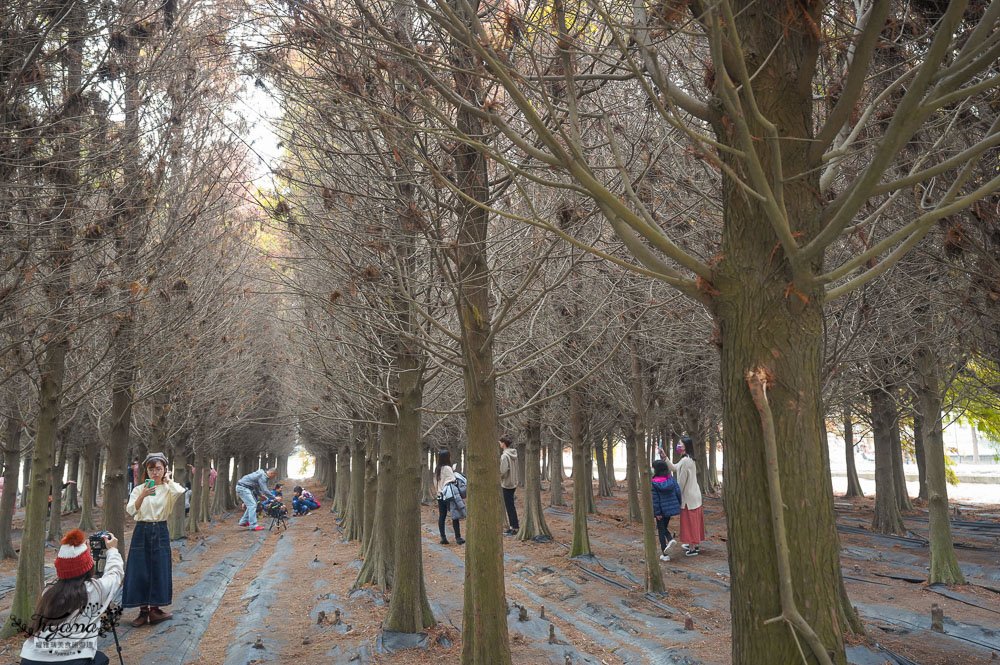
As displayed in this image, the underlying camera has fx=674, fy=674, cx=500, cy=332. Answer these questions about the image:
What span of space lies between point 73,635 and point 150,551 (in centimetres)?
359

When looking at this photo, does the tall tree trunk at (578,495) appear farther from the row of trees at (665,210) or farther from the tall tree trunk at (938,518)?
the tall tree trunk at (938,518)

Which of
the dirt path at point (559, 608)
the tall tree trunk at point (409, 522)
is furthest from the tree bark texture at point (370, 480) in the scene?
the tall tree trunk at point (409, 522)

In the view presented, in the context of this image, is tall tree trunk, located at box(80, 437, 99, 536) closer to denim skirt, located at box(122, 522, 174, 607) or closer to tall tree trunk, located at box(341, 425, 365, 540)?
tall tree trunk, located at box(341, 425, 365, 540)

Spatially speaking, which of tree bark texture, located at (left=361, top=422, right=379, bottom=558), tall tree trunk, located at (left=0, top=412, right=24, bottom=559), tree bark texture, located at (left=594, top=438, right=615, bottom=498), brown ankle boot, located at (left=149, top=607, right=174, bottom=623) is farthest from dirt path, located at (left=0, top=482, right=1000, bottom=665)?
tree bark texture, located at (left=594, top=438, right=615, bottom=498)

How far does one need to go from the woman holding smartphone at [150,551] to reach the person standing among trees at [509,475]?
25.0ft

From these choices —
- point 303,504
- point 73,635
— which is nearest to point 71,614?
point 73,635

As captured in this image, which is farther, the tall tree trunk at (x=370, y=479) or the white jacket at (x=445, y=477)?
the white jacket at (x=445, y=477)

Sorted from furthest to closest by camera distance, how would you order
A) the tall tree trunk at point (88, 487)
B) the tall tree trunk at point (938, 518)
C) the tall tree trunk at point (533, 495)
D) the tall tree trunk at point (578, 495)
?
the tall tree trunk at point (88, 487)
the tall tree trunk at point (533, 495)
the tall tree trunk at point (578, 495)
the tall tree trunk at point (938, 518)

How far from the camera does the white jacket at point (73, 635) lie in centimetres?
448

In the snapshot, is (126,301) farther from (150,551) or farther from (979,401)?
(979,401)

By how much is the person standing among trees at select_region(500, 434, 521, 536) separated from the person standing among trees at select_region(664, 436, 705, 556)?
398 centimetres

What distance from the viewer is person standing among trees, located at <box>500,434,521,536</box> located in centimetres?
1542

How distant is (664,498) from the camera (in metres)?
12.1

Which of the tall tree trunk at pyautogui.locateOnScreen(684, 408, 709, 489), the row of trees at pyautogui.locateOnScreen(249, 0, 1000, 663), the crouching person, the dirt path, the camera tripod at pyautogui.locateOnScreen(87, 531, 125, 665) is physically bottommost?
the crouching person
